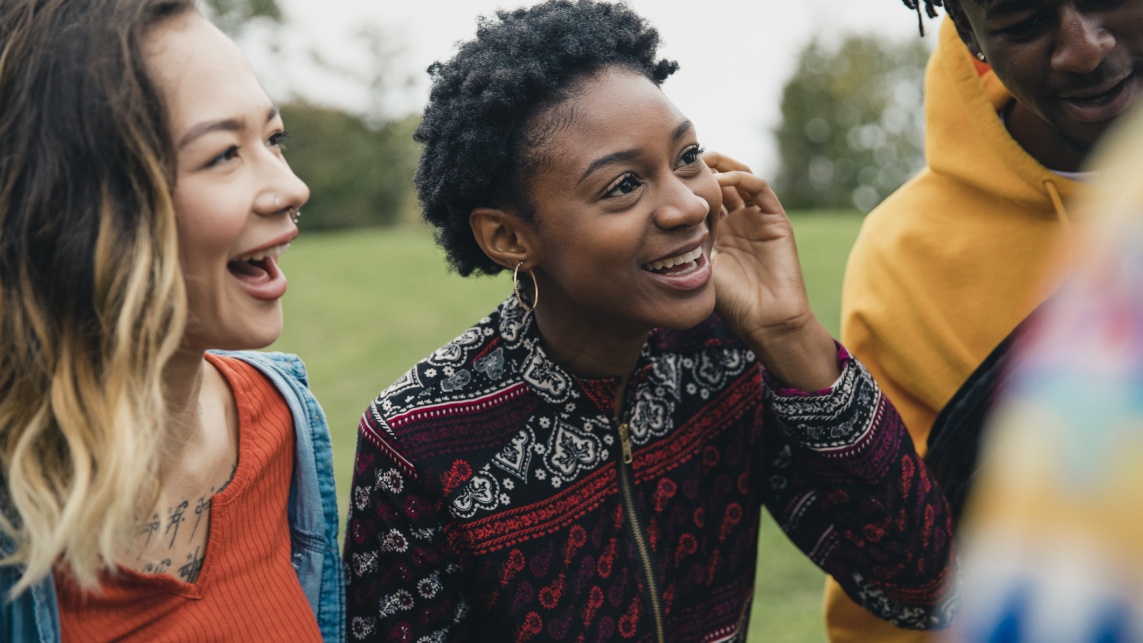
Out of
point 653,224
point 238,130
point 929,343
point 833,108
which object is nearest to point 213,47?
point 238,130

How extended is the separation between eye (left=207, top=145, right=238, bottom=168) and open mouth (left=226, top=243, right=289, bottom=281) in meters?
0.19

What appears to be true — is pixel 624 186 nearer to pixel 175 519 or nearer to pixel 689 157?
pixel 689 157

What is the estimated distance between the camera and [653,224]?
2.47m

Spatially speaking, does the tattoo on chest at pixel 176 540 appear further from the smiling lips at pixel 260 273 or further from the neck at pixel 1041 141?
the neck at pixel 1041 141

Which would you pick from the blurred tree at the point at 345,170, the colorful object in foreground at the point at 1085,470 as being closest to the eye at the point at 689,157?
the colorful object in foreground at the point at 1085,470

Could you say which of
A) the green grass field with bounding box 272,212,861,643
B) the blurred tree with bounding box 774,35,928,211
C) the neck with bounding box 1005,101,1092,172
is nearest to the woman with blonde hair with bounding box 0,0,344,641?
the neck with bounding box 1005,101,1092,172

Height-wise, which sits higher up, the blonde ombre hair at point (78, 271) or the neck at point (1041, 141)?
the blonde ombre hair at point (78, 271)

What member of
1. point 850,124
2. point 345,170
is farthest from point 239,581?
point 850,124

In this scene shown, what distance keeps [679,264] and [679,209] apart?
13 centimetres

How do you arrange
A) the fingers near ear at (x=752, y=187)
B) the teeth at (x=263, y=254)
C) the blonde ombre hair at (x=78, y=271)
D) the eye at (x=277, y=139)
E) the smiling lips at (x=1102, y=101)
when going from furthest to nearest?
the fingers near ear at (x=752, y=187) → the smiling lips at (x=1102, y=101) → the eye at (x=277, y=139) → the teeth at (x=263, y=254) → the blonde ombre hair at (x=78, y=271)

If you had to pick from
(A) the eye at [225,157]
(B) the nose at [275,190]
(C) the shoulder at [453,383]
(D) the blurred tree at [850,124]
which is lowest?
(D) the blurred tree at [850,124]

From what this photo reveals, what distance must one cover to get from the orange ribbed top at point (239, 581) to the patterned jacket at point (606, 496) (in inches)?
7.8

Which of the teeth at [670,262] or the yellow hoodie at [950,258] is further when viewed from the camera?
the yellow hoodie at [950,258]

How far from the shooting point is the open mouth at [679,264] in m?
2.50
